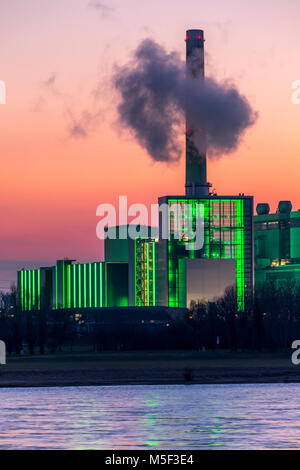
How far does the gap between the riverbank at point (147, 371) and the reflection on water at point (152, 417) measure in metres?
3.66

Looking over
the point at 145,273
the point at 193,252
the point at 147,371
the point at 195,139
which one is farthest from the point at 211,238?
the point at 147,371

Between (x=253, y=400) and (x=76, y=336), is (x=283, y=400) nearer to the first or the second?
(x=253, y=400)

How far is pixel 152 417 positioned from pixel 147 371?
30003mm

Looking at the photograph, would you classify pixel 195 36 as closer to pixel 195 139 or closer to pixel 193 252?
pixel 195 139

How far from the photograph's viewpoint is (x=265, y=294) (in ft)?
494

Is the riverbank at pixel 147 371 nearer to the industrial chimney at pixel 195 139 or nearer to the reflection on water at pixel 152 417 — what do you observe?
the reflection on water at pixel 152 417

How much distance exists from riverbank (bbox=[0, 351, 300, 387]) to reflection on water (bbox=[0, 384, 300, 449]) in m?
3.66

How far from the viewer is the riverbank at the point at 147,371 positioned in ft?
256

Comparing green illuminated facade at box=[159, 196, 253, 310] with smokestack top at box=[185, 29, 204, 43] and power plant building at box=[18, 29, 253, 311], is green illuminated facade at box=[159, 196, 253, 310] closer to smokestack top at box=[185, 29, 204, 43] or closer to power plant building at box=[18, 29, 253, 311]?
power plant building at box=[18, 29, 253, 311]

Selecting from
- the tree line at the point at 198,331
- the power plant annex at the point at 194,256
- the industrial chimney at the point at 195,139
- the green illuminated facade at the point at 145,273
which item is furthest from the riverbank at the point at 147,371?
the green illuminated facade at the point at 145,273

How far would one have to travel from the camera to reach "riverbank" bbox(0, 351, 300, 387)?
7812 centimetres

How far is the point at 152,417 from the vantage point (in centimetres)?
5359

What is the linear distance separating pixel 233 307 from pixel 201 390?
69729mm
